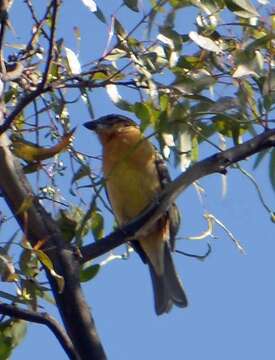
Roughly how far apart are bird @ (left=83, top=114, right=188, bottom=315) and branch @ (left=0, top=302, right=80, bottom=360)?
5.16ft

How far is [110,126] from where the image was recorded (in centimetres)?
410

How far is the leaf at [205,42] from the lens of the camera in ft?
7.23

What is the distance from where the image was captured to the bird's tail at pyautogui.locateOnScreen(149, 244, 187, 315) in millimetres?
3705

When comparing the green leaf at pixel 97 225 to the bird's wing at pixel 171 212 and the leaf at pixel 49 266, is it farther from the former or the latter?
the bird's wing at pixel 171 212

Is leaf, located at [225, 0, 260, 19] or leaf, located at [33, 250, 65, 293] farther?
leaf, located at [225, 0, 260, 19]

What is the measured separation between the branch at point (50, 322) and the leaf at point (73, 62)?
55cm

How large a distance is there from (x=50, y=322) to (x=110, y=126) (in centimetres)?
205

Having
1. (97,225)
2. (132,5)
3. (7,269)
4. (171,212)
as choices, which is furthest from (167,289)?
(7,269)

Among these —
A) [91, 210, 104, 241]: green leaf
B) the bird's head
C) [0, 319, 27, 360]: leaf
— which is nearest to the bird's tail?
the bird's head

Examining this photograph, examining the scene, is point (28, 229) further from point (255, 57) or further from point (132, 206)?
point (132, 206)

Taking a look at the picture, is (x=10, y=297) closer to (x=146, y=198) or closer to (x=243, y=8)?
(x=243, y=8)

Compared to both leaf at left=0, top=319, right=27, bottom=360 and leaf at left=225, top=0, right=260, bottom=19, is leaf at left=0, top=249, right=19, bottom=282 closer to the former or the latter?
leaf at left=0, top=319, right=27, bottom=360

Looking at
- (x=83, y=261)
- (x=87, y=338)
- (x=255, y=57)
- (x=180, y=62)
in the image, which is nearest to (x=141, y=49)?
(x=180, y=62)

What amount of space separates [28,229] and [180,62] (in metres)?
0.54
